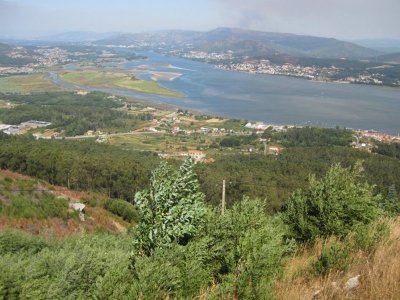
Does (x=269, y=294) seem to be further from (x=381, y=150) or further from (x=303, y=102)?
(x=303, y=102)

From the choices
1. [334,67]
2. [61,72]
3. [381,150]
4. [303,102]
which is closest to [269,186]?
[381,150]

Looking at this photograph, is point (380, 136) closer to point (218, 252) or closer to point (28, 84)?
point (218, 252)

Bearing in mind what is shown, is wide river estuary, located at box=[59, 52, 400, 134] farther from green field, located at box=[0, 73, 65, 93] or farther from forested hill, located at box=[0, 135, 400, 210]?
forested hill, located at box=[0, 135, 400, 210]

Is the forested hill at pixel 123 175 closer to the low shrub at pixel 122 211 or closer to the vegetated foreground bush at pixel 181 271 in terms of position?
the low shrub at pixel 122 211

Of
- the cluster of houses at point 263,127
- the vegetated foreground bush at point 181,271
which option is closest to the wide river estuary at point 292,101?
the cluster of houses at point 263,127

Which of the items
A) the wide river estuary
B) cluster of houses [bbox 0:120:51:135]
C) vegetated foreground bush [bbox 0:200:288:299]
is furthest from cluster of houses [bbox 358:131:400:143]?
vegetated foreground bush [bbox 0:200:288:299]
